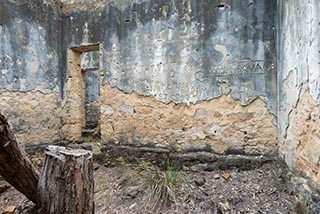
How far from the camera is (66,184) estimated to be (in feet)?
4.69

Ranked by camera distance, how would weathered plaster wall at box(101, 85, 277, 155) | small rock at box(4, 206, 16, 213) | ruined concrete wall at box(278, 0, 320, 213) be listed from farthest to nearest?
weathered plaster wall at box(101, 85, 277, 155) < small rock at box(4, 206, 16, 213) < ruined concrete wall at box(278, 0, 320, 213)

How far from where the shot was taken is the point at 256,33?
3475 mm

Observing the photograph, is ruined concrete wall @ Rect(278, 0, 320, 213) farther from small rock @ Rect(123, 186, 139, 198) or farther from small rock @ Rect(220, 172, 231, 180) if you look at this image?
small rock @ Rect(123, 186, 139, 198)

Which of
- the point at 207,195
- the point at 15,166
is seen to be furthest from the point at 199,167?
the point at 15,166

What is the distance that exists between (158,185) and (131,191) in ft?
1.24

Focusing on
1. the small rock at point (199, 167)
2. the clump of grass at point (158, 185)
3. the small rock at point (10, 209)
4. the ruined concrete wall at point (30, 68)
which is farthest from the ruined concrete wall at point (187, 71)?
the small rock at point (10, 209)

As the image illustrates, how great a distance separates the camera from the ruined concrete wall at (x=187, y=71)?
3.45m

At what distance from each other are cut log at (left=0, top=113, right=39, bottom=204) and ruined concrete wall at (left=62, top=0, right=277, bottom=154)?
8.29 ft

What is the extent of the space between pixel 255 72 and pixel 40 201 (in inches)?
116

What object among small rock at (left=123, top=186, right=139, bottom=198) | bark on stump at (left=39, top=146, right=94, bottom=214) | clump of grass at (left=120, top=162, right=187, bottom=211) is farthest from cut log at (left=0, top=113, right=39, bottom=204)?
small rock at (left=123, top=186, right=139, bottom=198)

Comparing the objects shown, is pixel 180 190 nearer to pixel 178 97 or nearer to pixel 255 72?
pixel 178 97

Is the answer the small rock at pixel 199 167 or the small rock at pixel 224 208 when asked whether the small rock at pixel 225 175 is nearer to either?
the small rock at pixel 199 167

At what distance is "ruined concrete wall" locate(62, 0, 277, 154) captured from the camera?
345 cm

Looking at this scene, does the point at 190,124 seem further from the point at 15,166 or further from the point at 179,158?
the point at 15,166
